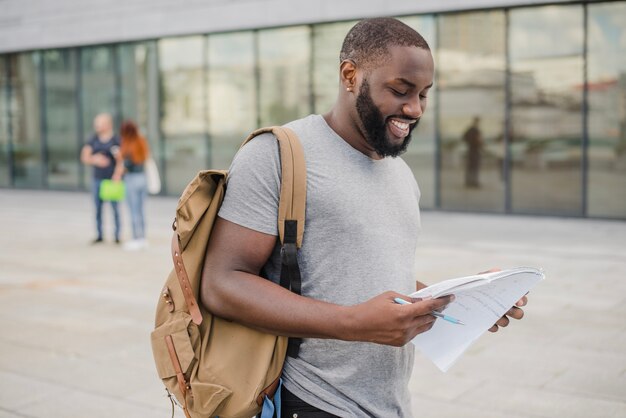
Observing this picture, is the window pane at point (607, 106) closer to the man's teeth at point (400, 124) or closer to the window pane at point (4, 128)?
the man's teeth at point (400, 124)

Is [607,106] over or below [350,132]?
over

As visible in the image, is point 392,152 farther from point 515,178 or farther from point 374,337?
point 515,178

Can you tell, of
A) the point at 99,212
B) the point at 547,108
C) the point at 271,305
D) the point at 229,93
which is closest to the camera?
the point at 271,305

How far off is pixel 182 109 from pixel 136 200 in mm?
7853

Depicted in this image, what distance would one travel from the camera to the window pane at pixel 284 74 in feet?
54.6

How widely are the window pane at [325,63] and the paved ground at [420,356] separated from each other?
538cm

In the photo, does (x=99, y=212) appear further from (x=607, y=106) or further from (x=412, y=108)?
(x=412, y=108)

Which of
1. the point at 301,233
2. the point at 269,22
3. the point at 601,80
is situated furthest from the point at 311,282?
the point at 269,22

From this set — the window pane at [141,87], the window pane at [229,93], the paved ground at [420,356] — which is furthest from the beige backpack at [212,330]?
the window pane at [141,87]

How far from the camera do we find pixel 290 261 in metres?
1.86

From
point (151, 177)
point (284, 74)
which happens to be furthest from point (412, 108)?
point (284, 74)

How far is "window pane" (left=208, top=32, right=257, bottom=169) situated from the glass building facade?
0.09ft

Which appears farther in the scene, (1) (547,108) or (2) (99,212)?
(1) (547,108)

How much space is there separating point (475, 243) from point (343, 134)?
9431mm
